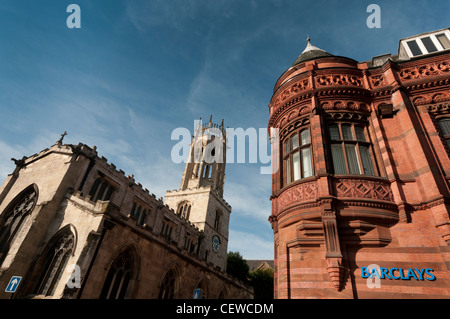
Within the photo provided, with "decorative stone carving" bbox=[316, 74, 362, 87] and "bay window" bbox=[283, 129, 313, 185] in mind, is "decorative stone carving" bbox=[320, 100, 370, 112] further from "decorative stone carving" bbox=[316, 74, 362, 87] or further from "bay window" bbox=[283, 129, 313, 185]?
"bay window" bbox=[283, 129, 313, 185]

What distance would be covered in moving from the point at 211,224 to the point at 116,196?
19.3m

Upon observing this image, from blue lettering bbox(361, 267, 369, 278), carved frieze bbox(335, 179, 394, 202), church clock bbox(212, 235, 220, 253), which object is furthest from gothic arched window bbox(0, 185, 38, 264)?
church clock bbox(212, 235, 220, 253)

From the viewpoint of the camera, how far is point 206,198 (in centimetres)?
3975

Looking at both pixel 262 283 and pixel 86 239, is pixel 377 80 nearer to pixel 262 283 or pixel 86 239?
pixel 86 239

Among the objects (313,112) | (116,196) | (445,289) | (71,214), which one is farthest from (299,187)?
(116,196)

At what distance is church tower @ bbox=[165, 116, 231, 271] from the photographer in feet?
126

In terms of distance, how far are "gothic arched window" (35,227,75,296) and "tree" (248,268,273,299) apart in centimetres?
3966

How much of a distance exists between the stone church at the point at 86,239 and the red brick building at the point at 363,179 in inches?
298

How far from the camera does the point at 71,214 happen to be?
54.0 feet

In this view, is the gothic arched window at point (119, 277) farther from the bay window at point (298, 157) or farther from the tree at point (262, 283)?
the tree at point (262, 283)

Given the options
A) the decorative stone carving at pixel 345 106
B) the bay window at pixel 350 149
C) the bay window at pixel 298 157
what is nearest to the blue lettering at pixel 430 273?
the bay window at pixel 350 149

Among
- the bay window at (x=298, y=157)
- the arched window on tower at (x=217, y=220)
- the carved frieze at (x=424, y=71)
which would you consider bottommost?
the bay window at (x=298, y=157)

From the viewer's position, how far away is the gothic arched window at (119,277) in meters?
15.2
